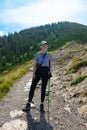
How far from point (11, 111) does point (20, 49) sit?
15578cm

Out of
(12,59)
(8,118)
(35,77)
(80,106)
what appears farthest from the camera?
(12,59)

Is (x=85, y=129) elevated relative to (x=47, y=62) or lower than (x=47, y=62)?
lower

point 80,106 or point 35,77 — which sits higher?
point 35,77

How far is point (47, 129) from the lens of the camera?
1019 cm

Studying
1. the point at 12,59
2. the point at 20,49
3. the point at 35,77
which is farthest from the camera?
the point at 20,49

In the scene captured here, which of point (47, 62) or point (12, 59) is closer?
point (47, 62)

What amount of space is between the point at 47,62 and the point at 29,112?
2.63 m

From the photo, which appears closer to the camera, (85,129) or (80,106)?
(85,129)

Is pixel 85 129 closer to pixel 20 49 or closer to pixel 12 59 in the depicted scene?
pixel 12 59

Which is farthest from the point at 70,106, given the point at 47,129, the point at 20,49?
the point at 20,49

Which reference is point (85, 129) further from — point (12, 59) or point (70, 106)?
point (12, 59)

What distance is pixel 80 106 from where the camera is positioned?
1351 centimetres

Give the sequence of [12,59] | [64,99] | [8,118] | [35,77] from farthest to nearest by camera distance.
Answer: [12,59] < [64,99] < [35,77] < [8,118]

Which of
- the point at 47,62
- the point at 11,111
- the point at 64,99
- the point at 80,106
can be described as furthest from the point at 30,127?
the point at 64,99
